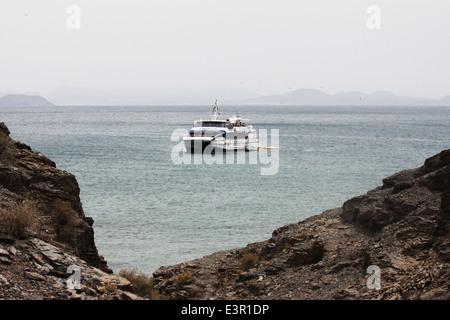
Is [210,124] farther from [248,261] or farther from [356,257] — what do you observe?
[356,257]

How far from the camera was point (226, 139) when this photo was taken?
66.4 meters

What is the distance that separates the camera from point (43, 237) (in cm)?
1158

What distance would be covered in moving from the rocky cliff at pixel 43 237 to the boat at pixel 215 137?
47.7 meters

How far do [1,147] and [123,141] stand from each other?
213 feet

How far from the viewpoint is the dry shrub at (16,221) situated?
10.5 meters

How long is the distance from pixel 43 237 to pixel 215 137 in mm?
53315

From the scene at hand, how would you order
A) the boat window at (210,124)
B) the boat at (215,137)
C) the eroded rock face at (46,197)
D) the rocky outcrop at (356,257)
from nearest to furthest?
the rocky outcrop at (356,257) < the eroded rock face at (46,197) < the boat at (215,137) < the boat window at (210,124)

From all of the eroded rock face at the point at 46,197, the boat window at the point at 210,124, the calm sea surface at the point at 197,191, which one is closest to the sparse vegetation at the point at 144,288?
the eroded rock face at the point at 46,197

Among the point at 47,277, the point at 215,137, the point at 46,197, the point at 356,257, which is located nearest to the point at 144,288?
the point at 46,197

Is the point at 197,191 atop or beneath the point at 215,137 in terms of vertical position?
beneath

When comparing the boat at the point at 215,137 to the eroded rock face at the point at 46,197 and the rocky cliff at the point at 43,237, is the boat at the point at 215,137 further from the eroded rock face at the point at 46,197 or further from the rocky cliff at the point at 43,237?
the eroded rock face at the point at 46,197
